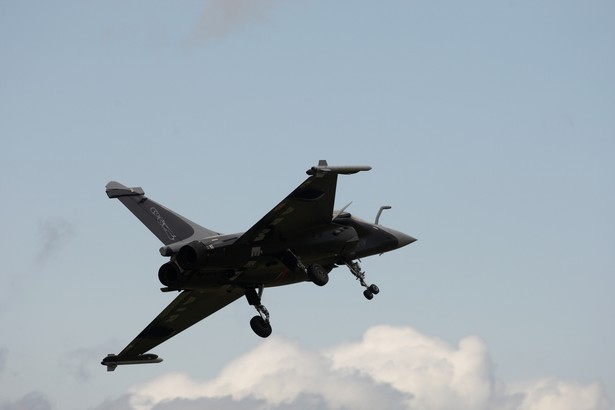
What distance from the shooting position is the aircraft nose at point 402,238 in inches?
2569

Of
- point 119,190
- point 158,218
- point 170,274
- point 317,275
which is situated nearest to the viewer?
point 170,274

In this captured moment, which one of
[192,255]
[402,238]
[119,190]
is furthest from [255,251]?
[402,238]

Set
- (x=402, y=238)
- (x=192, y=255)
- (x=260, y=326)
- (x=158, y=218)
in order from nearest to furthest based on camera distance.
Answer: (x=192, y=255) → (x=260, y=326) → (x=158, y=218) → (x=402, y=238)

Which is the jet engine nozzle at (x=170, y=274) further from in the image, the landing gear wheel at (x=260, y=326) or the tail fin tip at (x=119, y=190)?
the tail fin tip at (x=119, y=190)

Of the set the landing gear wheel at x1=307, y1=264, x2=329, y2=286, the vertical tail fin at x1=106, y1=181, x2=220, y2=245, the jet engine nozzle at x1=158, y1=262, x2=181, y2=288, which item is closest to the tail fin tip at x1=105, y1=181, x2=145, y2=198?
the vertical tail fin at x1=106, y1=181, x2=220, y2=245

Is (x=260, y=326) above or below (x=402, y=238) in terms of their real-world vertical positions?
below

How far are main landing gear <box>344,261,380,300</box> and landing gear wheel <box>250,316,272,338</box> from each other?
14.6 feet

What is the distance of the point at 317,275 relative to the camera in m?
60.2

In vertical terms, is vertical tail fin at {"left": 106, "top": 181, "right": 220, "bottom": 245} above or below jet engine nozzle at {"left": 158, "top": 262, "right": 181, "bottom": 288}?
above

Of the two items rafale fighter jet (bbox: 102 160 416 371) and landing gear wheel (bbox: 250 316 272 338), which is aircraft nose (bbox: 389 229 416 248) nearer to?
rafale fighter jet (bbox: 102 160 416 371)

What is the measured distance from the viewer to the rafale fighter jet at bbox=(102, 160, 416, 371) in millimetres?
57750

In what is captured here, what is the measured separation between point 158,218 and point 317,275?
7.30 metres

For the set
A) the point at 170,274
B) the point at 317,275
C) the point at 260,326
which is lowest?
the point at 260,326

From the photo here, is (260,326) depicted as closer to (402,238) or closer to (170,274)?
(170,274)
